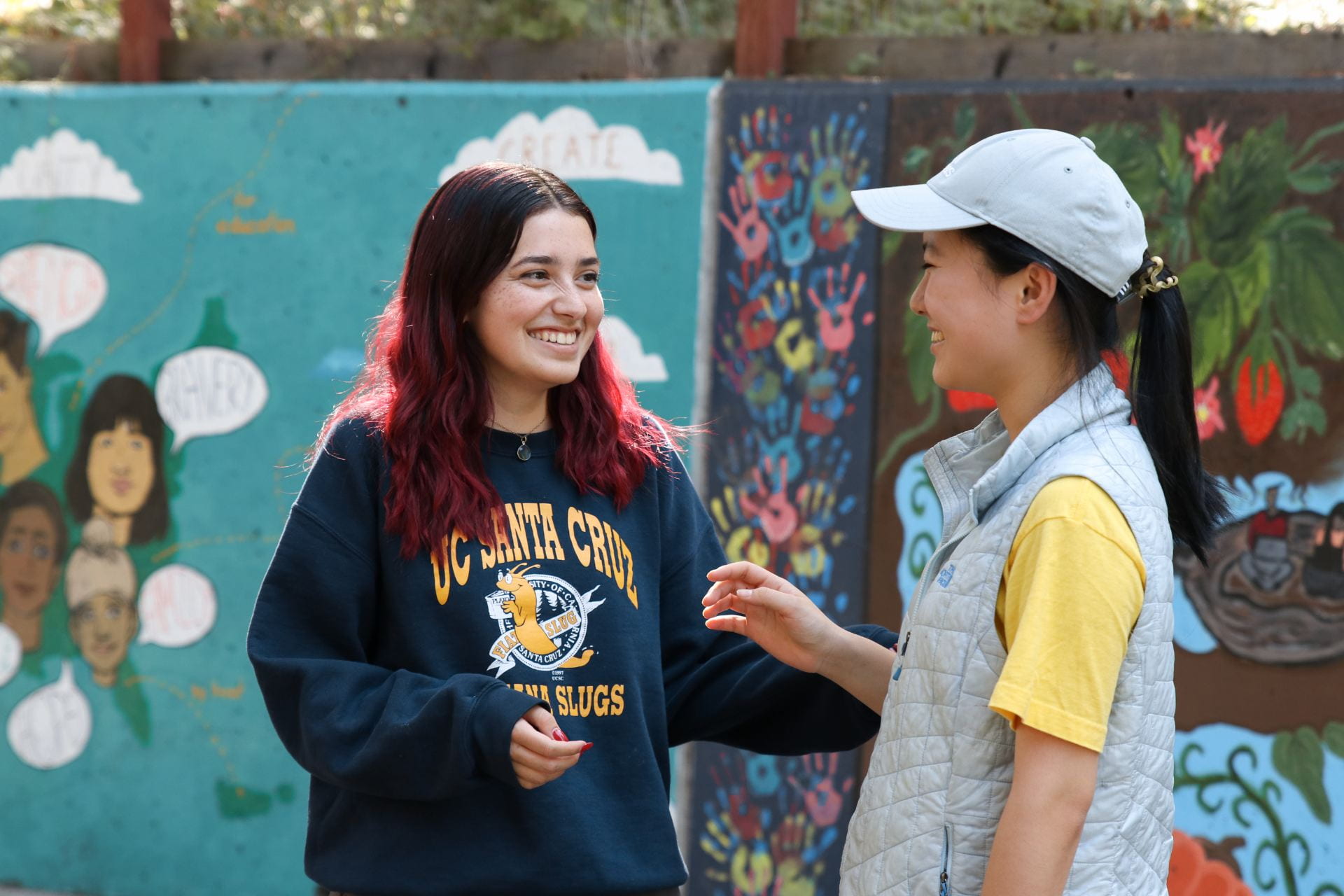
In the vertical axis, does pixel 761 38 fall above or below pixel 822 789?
above

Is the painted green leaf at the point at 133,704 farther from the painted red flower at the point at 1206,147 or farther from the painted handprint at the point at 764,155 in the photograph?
the painted red flower at the point at 1206,147

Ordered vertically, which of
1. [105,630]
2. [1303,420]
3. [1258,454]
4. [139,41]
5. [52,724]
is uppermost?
[139,41]

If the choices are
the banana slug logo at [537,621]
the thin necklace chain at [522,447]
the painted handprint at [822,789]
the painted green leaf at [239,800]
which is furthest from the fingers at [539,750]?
the painted green leaf at [239,800]

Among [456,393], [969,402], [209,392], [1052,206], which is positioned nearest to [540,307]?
[456,393]

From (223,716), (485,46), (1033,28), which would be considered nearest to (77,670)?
(223,716)

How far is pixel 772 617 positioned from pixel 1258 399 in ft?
7.05

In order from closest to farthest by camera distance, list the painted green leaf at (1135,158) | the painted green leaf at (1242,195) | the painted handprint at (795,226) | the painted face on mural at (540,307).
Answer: the painted face on mural at (540,307), the painted green leaf at (1242,195), the painted green leaf at (1135,158), the painted handprint at (795,226)

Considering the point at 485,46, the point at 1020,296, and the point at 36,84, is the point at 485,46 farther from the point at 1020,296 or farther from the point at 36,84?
the point at 1020,296

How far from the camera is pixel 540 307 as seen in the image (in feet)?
7.66

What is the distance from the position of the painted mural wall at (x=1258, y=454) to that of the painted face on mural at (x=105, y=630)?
11.1 ft

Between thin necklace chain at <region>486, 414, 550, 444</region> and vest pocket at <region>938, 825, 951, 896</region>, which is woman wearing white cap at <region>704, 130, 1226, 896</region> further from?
thin necklace chain at <region>486, 414, 550, 444</region>

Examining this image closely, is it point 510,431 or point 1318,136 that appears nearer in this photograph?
point 510,431

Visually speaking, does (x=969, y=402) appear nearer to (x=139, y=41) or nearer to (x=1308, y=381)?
(x=1308, y=381)

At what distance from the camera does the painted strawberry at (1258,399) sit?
386cm
